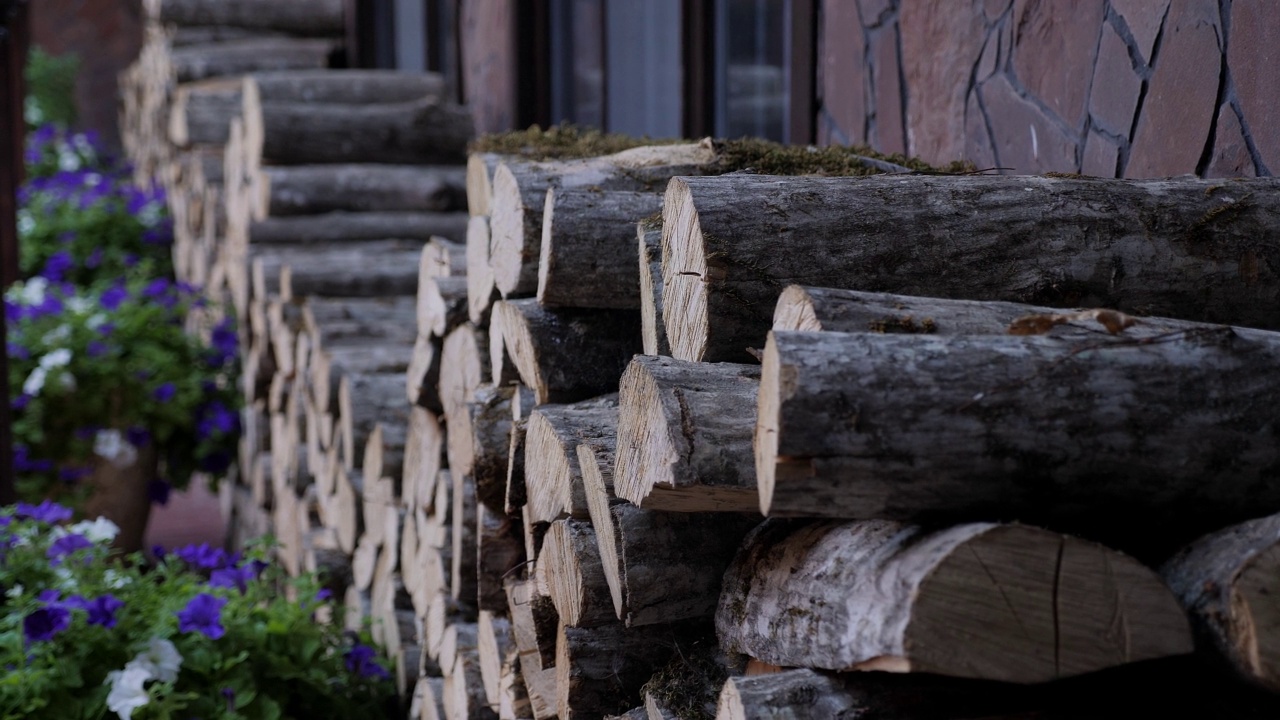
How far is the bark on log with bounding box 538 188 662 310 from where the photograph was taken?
200cm

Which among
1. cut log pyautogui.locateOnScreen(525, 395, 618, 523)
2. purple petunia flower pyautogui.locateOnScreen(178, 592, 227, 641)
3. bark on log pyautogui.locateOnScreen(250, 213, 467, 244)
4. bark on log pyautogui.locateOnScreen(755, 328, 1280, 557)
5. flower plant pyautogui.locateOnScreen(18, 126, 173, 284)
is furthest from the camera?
flower plant pyautogui.locateOnScreen(18, 126, 173, 284)

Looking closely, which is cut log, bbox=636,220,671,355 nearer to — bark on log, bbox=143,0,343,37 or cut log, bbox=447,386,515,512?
cut log, bbox=447,386,515,512

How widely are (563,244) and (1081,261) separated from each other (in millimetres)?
783

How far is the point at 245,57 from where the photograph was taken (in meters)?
7.06

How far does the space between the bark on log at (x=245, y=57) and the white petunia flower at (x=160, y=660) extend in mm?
5067

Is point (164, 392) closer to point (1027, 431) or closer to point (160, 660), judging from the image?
point (160, 660)

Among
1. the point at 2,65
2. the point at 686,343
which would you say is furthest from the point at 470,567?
the point at 2,65

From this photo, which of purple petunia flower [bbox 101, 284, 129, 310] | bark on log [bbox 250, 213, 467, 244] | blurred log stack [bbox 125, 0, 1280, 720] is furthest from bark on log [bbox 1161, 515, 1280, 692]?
purple petunia flower [bbox 101, 284, 129, 310]

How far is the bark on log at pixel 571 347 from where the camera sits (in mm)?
2111

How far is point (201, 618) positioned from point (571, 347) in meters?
1.13

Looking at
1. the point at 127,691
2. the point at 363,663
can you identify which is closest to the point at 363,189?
the point at 363,663

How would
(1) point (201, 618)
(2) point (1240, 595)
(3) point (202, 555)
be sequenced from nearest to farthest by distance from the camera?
(2) point (1240, 595)
(1) point (201, 618)
(3) point (202, 555)

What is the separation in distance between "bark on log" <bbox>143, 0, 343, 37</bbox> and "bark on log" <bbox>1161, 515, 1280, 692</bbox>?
23.2 feet

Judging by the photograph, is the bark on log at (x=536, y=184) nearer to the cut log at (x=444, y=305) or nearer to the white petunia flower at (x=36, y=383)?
the cut log at (x=444, y=305)
